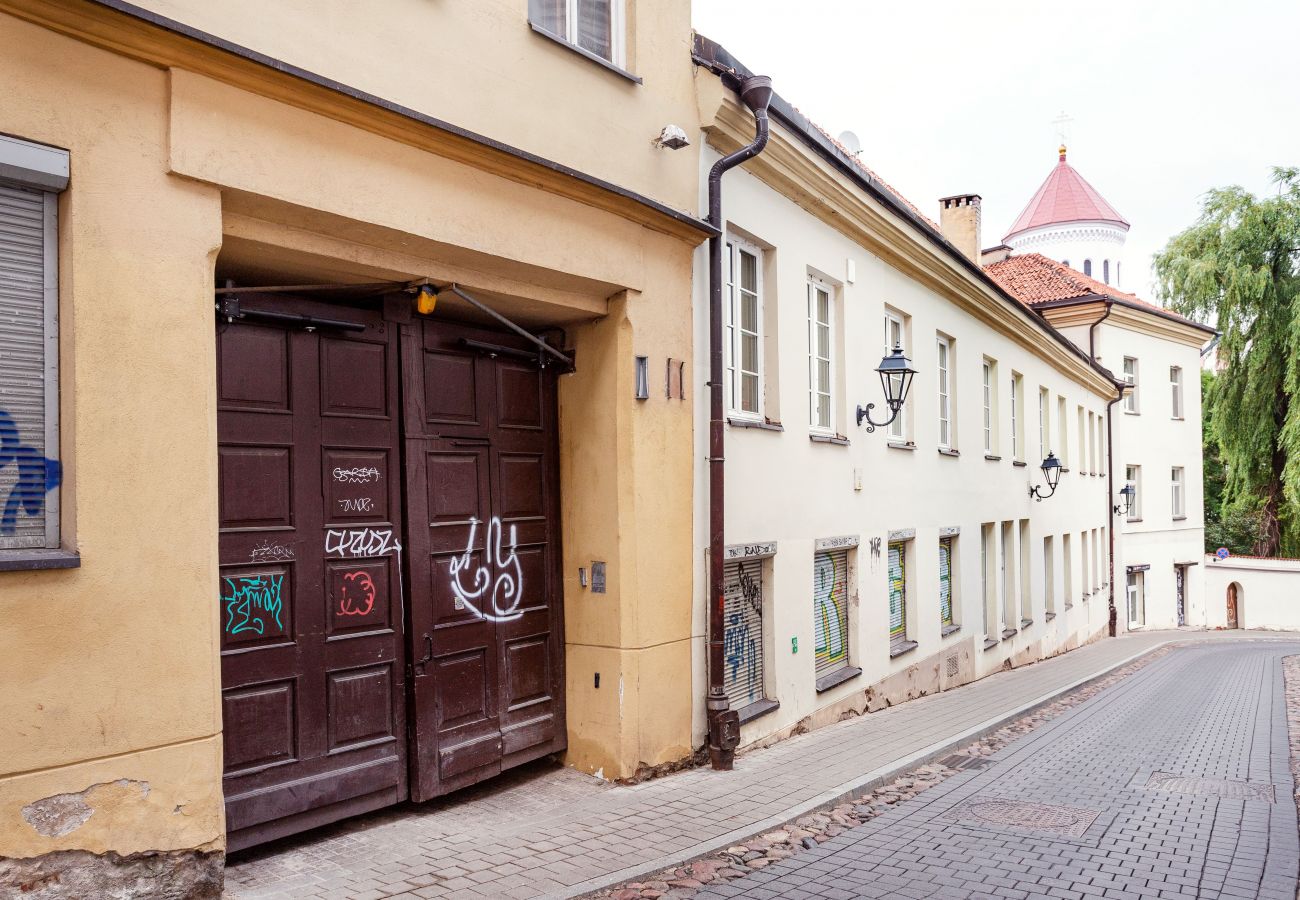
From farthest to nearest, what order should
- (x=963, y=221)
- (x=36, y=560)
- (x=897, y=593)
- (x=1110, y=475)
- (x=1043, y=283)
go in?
1. (x=1043, y=283)
2. (x=1110, y=475)
3. (x=963, y=221)
4. (x=897, y=593)
5. (x=36, y=560)

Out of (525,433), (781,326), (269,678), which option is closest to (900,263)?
(781,326)

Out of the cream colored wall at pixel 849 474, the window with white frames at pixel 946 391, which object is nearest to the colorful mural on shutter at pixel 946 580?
the cream colored wall at pixel 849 474

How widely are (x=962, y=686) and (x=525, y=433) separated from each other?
33.4 ft

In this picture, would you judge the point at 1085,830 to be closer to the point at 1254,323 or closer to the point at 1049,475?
the point at 1049,475

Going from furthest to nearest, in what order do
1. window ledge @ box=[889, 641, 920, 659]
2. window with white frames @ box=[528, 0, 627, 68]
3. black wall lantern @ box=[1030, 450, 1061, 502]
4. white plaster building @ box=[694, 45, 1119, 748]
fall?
black wall lantern @ box=[1030, 450, 1061, 502]
window ledge @ box=[889, 641, 920, 659]
white plaster building @ box=[694, 45, 1119, 748]
window with white frames @ box=[528, 0, 627, 68]

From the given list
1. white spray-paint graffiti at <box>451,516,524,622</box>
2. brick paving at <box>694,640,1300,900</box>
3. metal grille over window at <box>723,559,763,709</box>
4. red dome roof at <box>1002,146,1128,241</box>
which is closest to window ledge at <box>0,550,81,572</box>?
white spray-paint graffiti at <box>451,516,524,622</box>

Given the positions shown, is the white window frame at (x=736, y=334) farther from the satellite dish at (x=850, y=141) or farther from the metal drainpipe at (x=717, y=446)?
the satellite dish at (x=850, y=141)

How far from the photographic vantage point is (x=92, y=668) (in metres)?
4.34

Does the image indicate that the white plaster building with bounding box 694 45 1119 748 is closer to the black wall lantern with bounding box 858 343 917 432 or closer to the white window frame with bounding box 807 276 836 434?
the white window frame with bounding box 807 276 836 434

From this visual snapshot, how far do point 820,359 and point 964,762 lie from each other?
4.36m

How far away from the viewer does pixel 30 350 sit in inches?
170

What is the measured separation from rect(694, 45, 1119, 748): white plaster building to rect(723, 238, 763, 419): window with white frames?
0.02 m

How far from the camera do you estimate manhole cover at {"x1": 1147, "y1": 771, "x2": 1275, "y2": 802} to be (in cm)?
827

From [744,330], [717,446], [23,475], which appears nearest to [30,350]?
[23,475]
